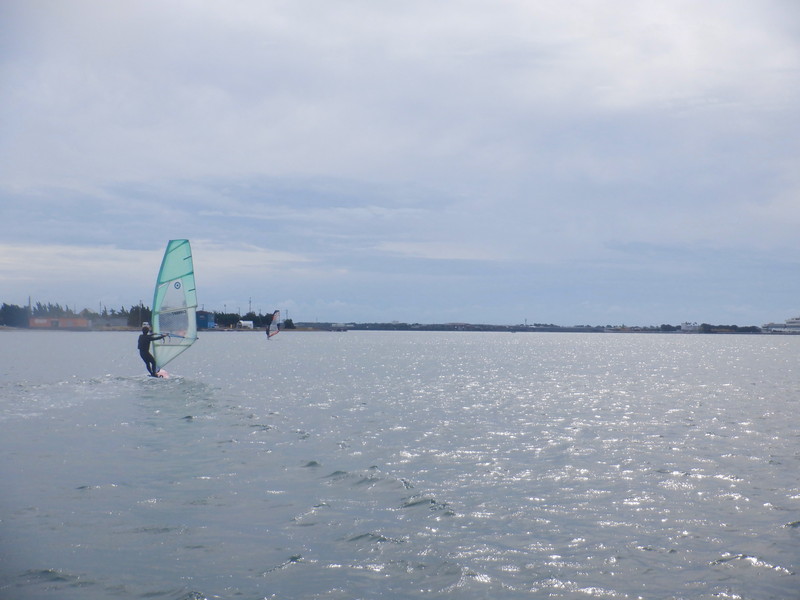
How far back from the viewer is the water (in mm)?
7914

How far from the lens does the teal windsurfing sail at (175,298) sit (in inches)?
1230

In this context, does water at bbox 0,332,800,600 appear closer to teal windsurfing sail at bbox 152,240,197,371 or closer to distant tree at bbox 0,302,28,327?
teal windsurfing sail at bbox 152,240,197,371

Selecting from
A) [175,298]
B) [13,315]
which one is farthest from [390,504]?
[13,315]

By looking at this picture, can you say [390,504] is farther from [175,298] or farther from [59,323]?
[59,323]

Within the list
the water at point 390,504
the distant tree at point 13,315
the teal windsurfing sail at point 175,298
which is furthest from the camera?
the distant tree at point 13,315

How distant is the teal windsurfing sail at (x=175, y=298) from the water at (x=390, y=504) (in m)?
8.95

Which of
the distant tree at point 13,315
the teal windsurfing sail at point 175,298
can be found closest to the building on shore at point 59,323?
the distant tree at point 13,315

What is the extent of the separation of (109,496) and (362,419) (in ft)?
35.1

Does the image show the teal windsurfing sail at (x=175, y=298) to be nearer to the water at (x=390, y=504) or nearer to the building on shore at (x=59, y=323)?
the water at (x=390, y=504)

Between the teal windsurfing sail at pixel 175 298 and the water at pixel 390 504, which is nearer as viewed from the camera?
the water at pixel 390 504

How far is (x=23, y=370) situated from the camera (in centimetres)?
3981

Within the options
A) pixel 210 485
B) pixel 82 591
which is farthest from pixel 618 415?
pixel 82 591

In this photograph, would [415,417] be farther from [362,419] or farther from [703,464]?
[703,464]

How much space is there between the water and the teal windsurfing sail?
29.4ft
